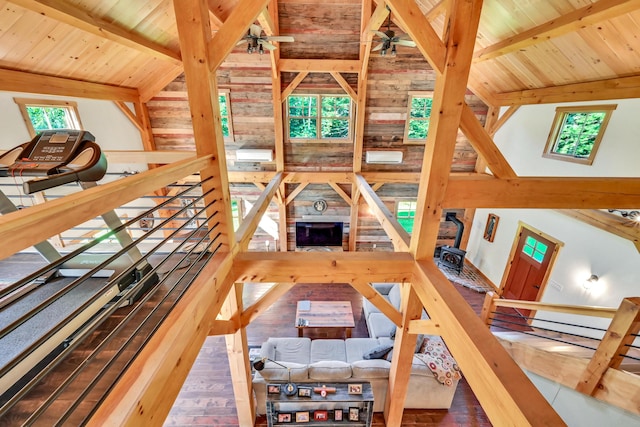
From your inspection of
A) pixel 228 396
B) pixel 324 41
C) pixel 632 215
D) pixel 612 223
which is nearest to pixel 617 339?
pixel 632 215

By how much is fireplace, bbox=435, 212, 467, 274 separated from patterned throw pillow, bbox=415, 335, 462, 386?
3257mm

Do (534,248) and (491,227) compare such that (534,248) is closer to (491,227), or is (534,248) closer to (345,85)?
(491,227)

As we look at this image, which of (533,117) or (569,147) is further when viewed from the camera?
(533,117)

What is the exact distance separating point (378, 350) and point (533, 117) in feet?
18.0

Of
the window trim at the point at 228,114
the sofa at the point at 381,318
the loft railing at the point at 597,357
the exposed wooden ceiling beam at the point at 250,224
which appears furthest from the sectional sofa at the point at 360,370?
the window trim at the point at 228,114

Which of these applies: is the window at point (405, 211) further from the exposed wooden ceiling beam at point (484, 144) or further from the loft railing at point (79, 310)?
the loft railing at point (79, 310)

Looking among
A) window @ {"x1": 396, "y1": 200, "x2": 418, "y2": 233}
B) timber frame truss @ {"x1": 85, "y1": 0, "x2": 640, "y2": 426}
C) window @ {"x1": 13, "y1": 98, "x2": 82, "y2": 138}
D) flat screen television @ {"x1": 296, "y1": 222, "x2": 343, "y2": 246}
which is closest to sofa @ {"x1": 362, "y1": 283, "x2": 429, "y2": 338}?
flat screen television @ {"x1": 296, "y1": 222, "x2": 343, "y2": 246}

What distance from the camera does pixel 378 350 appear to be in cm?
414

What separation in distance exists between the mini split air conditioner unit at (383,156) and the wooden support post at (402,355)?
171 inches

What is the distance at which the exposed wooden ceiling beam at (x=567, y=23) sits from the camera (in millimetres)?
2644

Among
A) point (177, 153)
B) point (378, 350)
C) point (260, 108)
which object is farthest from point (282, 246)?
point (177, 153)

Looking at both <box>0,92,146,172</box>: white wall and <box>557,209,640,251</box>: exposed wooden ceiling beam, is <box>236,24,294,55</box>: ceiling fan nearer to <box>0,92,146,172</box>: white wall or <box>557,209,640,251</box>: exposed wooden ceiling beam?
<box>0,92,146,172</box>: white wall

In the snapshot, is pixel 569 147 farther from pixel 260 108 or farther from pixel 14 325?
pixel 14 325

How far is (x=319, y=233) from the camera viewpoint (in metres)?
7.39
